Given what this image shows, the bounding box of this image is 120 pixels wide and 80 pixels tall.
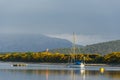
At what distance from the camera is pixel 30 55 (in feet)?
618

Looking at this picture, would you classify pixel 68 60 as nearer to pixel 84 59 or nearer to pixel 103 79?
pixel 84 59

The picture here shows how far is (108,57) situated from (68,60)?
16.0 metres

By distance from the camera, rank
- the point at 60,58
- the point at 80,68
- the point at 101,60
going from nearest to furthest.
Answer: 1. the point at 80,68
2. the point at 101,60
3. the point at 60,58

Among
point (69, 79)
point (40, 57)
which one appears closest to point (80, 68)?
point (69, 79)

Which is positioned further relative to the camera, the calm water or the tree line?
the tree line

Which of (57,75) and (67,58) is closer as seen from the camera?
(57,75)

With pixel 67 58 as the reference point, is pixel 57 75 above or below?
below

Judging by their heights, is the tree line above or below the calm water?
above

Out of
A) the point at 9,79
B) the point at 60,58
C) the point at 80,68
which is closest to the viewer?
the point at 9,79

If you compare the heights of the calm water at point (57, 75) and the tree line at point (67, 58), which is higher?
the tree line at point (67, 58)

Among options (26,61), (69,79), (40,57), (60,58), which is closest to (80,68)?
(69,79)

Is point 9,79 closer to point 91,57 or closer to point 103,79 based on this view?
point 103,79

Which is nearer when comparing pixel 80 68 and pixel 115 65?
pixel 80 68

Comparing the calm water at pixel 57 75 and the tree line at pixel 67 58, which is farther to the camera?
the tree line at pixel 67 58
